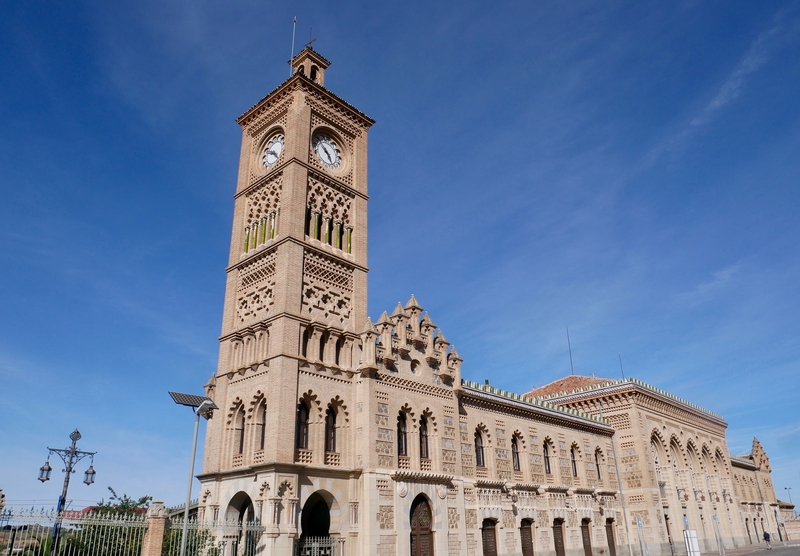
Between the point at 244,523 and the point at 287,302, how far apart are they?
8.82m

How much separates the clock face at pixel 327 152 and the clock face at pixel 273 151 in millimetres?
1886

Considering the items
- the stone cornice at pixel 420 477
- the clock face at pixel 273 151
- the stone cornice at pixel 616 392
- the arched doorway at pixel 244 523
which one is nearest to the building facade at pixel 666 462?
the stone cornice at pixel 616 392

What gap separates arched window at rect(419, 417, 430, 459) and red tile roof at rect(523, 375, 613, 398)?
22.1m

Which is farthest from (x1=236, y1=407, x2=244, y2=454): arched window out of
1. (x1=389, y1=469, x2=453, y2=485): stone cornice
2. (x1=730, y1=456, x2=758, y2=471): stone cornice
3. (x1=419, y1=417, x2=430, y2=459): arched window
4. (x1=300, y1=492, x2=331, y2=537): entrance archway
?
(x1=730, y1=456, x2=758, y2=471): stone cornice

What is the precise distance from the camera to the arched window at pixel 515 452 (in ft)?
113

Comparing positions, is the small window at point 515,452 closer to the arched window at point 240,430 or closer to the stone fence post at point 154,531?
the arched window at point 240,430

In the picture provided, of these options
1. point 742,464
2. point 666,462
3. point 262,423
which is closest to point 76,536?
point 262,423

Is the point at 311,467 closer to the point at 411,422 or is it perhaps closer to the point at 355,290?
the point at 411,422

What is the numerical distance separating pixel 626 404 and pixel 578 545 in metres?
11.7

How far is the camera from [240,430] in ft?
88.9

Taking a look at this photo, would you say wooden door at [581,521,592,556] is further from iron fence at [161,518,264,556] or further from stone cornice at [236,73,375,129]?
stone cornice at [236,73,375,129]

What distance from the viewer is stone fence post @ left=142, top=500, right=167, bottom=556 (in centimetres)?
1986

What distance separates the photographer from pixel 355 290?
30531 mm

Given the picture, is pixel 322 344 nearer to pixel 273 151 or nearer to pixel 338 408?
pixel 338 408
